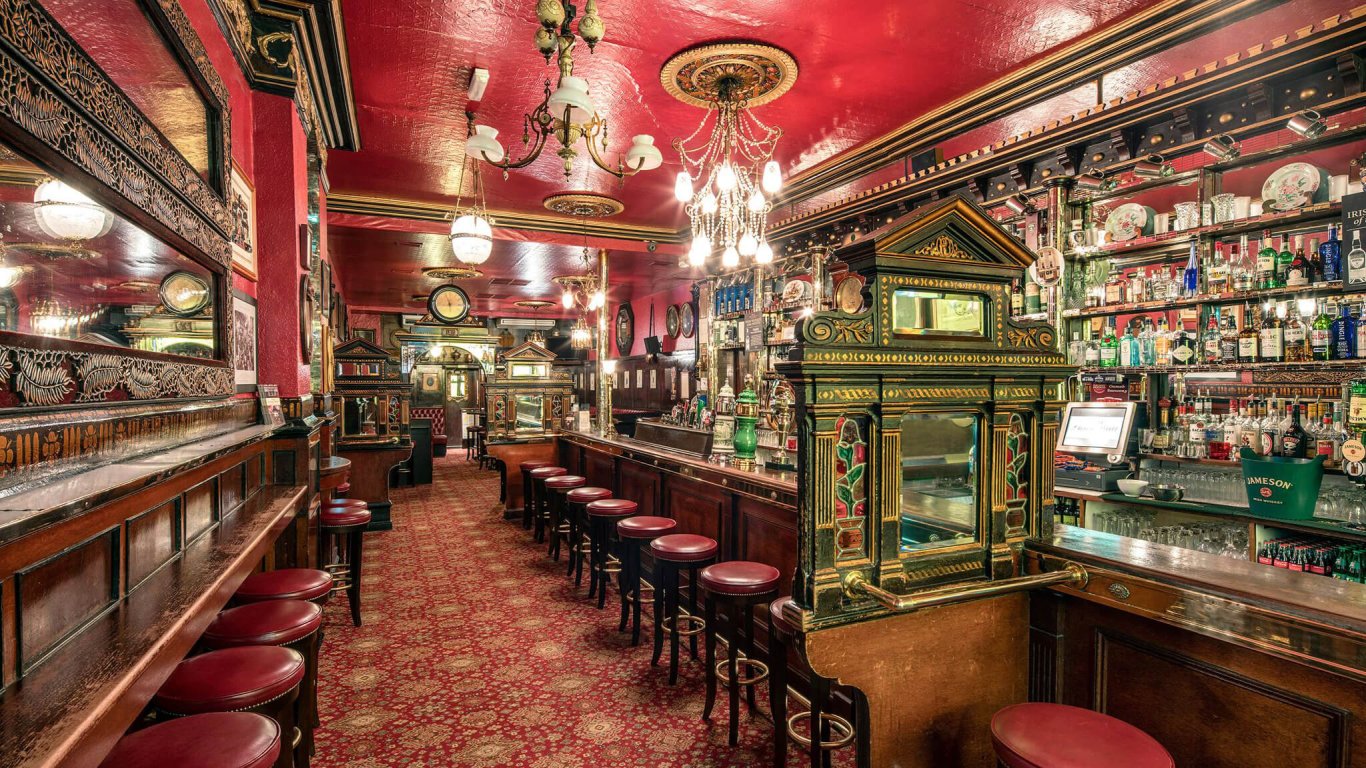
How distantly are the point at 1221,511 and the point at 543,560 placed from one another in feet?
15.6

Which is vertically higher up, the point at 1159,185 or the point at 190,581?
the point at 1159,185

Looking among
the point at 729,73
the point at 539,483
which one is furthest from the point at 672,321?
the point at 729,73

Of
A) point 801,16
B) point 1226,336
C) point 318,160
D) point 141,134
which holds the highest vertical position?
point 801,16

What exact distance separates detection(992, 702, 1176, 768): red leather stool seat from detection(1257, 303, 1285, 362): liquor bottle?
276 centimetres

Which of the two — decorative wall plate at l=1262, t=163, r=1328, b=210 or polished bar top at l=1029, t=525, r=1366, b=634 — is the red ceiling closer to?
decorative wall plate at l=1262, t=163, r=1328, b=210

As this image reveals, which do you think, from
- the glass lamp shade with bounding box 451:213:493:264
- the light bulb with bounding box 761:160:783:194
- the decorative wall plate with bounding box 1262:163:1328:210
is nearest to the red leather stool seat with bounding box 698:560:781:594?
the light bulb with bounding box 761:160:783:194

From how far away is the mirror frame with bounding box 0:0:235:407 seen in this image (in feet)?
4.47

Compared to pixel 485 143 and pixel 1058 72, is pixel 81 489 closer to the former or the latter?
pixel 485 143

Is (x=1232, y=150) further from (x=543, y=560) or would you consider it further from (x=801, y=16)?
(x=543, y=560)

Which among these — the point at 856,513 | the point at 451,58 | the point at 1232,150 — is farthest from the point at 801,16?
the point at 856,513

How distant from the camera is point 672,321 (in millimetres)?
11906

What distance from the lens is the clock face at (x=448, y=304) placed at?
38.9 ft

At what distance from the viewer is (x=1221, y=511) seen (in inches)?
123

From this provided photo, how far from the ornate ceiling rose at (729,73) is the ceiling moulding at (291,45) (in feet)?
6.19
